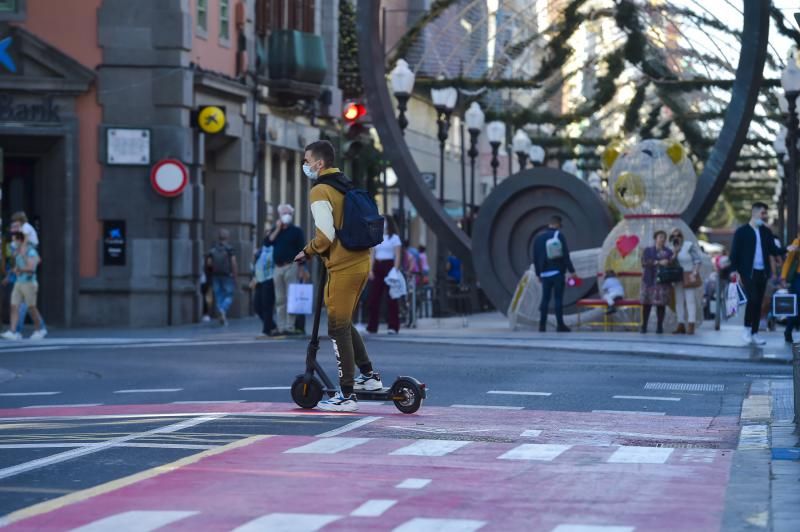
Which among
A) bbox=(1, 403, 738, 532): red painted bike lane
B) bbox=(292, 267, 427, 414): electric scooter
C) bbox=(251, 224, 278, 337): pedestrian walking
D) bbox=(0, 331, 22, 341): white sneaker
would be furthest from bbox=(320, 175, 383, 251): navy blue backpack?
bbox=(0, 331, 22, 341): white sneaker

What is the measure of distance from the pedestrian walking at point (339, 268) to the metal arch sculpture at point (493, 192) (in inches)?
750

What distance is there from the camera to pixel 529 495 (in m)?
8.70

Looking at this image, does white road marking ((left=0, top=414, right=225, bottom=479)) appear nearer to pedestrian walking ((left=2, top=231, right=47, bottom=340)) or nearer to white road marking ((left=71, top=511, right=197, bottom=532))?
white road marking ((left=71, top=511, right=197, bottom=532))

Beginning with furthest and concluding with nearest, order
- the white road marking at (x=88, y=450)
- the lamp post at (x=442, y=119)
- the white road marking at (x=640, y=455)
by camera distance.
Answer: the lamp post at (x=442, y=119) < the white road marking at (x=640, y=455) < the white road marking at (x=88, y=450)

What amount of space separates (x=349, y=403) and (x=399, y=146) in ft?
67.2

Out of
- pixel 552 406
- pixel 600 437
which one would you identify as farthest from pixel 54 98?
pixel 600 437

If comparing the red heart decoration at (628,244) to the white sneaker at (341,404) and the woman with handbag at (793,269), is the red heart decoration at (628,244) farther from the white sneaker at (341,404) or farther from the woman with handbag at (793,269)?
the white sneaker at (341,404)

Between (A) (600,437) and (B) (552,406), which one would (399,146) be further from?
(A) (600,437)

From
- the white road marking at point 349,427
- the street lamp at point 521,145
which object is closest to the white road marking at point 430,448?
the white road marking at point 349,427

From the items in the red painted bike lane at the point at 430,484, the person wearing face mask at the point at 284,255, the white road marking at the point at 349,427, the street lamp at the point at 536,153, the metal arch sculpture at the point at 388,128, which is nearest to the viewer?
the red painted bike lane at the point at 430,484

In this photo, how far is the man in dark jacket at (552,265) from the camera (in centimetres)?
2900

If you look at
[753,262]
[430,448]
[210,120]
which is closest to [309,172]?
[430,448]

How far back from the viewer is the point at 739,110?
31.8 metres

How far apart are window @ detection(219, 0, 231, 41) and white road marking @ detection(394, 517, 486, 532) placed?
30201mm
